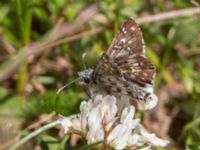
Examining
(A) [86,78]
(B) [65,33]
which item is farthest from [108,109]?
(B) [65,33]

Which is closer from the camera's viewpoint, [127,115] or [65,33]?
[127,115]

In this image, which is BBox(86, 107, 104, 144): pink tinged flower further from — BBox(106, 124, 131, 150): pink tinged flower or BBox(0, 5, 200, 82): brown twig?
BBox(0, 5, 200, 82): brown twig

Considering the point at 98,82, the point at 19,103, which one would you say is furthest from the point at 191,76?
the point at 98,82

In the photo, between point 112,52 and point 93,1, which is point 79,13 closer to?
point 93,1

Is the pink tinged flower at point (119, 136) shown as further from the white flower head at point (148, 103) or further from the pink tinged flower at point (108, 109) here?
the white flower head at point (148, 103)

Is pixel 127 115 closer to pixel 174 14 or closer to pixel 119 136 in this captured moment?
pixel 119 136

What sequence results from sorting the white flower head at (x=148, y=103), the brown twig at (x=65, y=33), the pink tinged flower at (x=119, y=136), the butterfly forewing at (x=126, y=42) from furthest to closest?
the brown twig at (x=65, y=33) → the white flower head at (x=148, y=103) → the butterfly forewing at (x=126, y=42) → the pink tinged flower at (x=119, y=136)

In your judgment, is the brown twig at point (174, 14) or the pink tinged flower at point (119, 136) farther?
the brown twig at point (174, 14)

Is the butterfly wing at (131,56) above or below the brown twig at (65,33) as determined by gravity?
below

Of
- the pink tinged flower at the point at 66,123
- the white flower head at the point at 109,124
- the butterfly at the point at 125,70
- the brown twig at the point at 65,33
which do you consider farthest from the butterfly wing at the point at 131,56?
the brown twig at the point at 65,33
